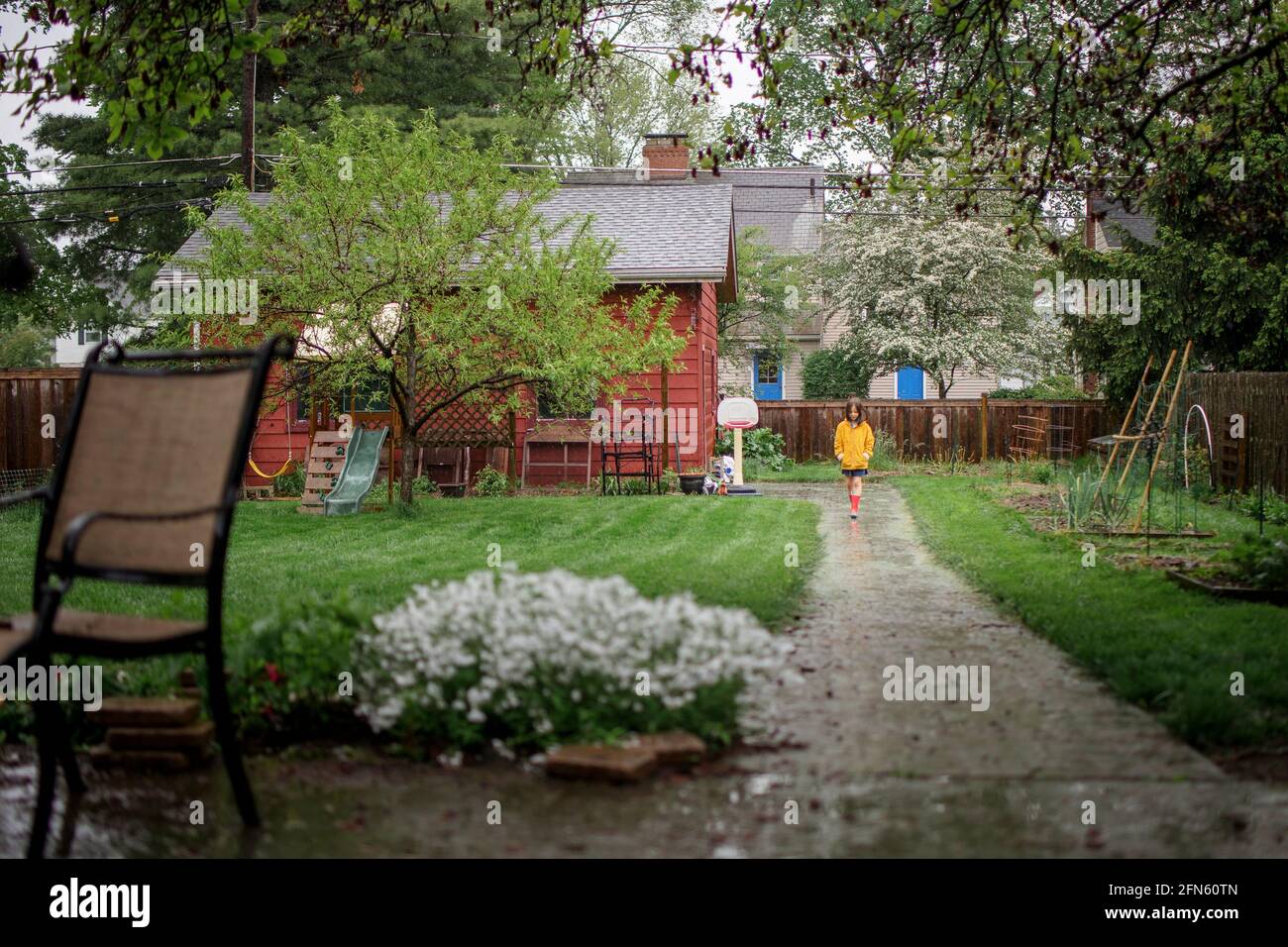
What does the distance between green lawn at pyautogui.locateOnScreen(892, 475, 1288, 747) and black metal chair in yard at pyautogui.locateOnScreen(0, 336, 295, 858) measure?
11.7 feet

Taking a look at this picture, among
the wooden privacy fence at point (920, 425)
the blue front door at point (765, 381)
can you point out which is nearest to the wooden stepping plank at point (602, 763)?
the wooden privacy fence at point (920, 425)

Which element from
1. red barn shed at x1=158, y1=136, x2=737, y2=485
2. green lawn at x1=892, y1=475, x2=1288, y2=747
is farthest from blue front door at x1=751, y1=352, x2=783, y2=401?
green lawn at x1=892, y1=475, x2=1288, y2=747

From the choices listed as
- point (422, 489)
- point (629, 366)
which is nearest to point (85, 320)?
point (422, 489)

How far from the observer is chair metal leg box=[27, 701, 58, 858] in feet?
10.6

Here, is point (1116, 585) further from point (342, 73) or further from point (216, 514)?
point (342, 73)

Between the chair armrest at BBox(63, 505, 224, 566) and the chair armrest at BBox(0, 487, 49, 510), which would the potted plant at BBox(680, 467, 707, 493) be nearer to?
the chair armrest at BBox(0, 487, 49, 510)

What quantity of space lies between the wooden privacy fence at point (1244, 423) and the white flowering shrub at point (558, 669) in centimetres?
1091

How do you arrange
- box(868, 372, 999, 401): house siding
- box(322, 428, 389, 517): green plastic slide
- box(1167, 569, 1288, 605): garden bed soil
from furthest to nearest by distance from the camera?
box(868, 372, 999, 401): house siding
box(322, 428, 389, 517): green plastic slide
box(1167, 569, 1288, 605): garden bed soil

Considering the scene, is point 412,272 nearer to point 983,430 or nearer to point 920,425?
point 920,425

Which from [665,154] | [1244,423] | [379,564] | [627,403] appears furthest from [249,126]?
[1244,423]

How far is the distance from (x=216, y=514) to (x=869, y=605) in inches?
202

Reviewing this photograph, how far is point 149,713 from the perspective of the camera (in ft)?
14.2

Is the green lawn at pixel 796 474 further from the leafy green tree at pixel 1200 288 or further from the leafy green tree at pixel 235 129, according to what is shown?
the leafy green tree at pixel 235 129

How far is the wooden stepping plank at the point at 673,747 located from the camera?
165 inches
